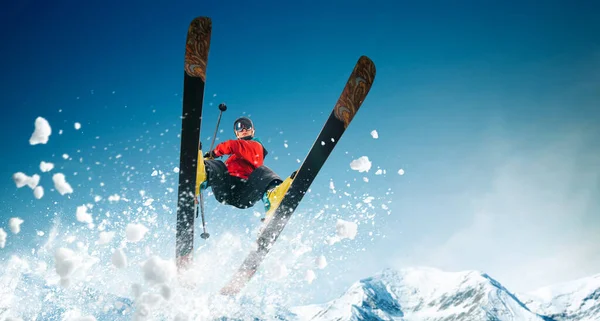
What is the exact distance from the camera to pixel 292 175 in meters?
6.62

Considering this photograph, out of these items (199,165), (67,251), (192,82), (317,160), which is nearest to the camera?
(192,82)

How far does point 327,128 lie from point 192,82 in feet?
7.61

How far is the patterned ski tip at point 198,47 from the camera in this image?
5621mm

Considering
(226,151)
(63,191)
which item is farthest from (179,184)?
(63,191)

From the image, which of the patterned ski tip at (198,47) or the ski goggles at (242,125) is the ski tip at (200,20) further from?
the ski goggles at (242,125)

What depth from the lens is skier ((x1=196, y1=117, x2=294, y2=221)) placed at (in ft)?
20.9

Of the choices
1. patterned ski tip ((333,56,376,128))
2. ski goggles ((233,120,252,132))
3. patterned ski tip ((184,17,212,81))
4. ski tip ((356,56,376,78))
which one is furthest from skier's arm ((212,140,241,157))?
ski tip ((356,56,376,78))

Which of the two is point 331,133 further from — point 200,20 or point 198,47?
point 200,20

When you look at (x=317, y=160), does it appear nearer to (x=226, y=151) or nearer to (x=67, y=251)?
(x=226, y=151)

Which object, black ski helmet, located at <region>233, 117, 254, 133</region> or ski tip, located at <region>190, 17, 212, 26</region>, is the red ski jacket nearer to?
black ski helmet, located at <region>233, 117, 254, 133</region>

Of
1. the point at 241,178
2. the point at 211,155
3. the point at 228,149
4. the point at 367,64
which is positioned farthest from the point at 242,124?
the point at 367,64

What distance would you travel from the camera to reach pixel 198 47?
19.0ft

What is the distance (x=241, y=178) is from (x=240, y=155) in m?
0.42

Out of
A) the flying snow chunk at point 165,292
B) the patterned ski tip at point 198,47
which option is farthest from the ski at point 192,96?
the flying snow chunk at point 165,292
